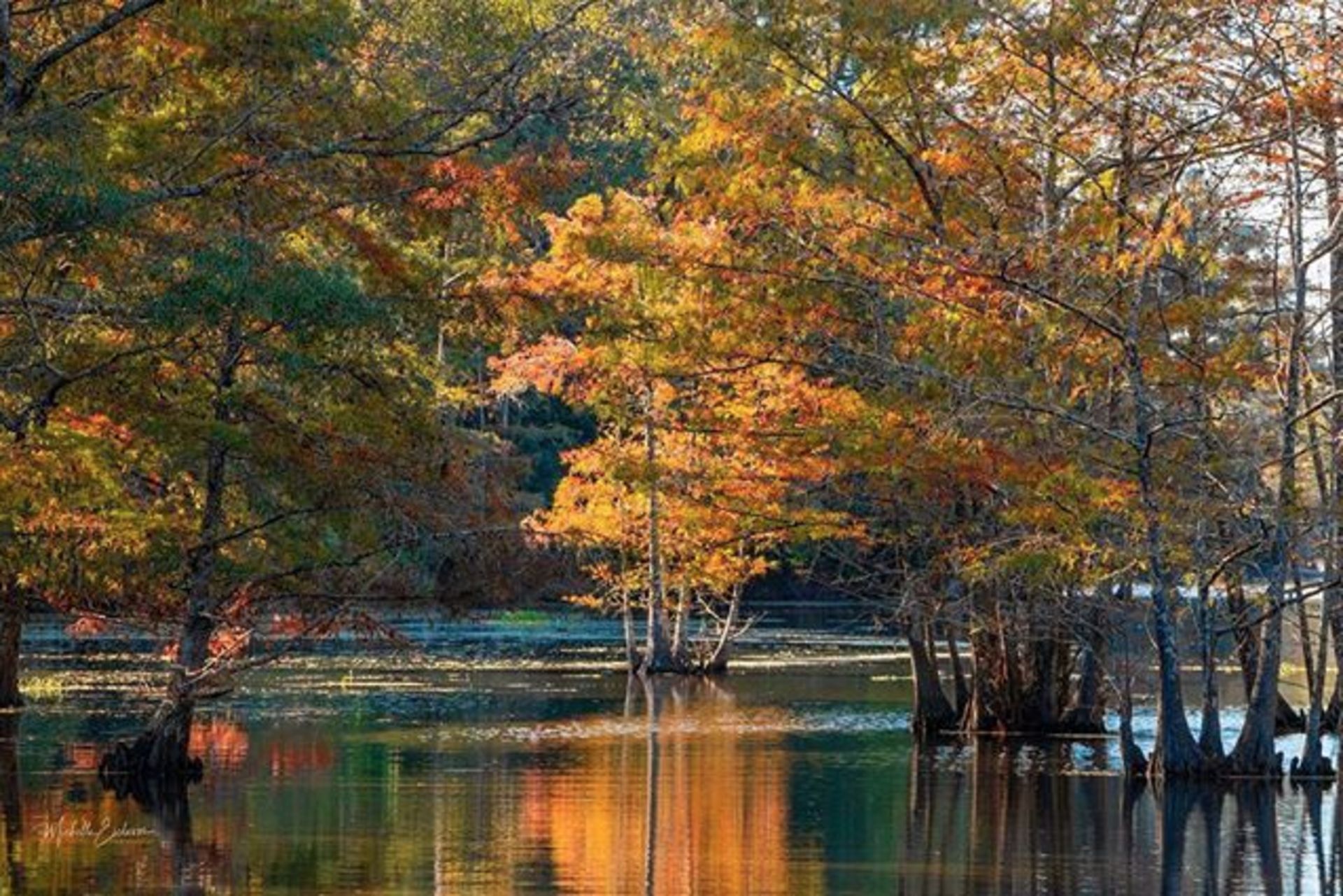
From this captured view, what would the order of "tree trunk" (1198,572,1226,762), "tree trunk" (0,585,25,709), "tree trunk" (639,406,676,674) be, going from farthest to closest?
"tree trunk" (639,406,676,674), "tree trunk" (0,585,25,709), "tree trunk" (1198,572,1226,762)

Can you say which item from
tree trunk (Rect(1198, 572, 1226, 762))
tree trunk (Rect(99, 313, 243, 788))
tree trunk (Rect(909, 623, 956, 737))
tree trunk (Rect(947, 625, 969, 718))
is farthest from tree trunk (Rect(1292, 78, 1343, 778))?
tree trunk (Rect(99, 313, 243, 788))

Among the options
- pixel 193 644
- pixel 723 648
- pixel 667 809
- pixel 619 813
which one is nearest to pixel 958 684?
pixel 667 809

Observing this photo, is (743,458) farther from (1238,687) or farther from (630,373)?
(1238,687)

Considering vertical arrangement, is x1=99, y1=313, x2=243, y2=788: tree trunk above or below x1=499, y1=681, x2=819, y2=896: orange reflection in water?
above

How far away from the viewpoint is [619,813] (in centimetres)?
2172

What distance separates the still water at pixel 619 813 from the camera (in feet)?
57.6

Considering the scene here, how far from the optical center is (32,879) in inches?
655

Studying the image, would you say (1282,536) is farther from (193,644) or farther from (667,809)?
(193,644)

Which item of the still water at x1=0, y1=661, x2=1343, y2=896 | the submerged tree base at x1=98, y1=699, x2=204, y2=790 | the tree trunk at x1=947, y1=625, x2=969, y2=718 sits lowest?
the still water at x1=0, y1=661, x2=1343, y2=896

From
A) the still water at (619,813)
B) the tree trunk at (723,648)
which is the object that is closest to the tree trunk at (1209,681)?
the still water at (619,813)

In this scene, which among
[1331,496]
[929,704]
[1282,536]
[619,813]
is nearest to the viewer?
[619,813]

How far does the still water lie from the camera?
691 inches

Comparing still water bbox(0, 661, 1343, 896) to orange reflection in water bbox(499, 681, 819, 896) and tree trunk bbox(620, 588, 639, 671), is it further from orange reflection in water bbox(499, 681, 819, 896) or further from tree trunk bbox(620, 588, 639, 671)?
tree trunk bbox(620, 588, 639, 671)

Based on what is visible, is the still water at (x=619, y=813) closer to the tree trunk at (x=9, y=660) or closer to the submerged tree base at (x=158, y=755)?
the submerged tree base at (x=158, y=755)
